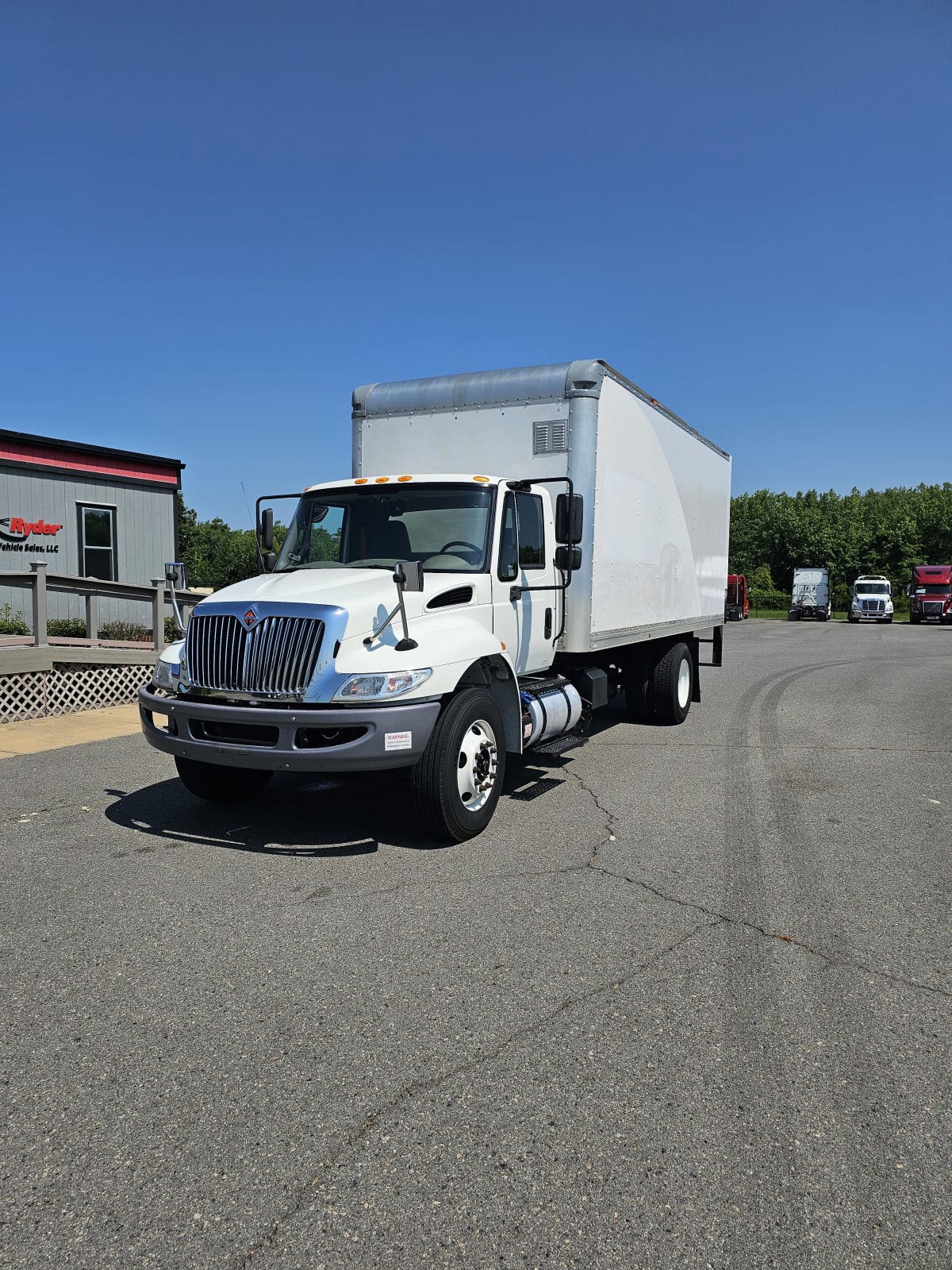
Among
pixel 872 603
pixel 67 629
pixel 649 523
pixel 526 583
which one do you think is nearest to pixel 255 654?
pixel 526 583

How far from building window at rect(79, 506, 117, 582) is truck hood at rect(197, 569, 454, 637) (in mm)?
14324

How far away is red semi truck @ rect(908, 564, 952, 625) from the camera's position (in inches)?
1773

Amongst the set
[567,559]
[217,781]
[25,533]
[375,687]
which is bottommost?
[217,781]

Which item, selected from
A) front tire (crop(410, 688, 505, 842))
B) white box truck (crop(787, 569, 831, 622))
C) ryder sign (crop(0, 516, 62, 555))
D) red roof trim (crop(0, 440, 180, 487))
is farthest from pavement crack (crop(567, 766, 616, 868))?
white box truck (crop(787, 569, 831, 622))

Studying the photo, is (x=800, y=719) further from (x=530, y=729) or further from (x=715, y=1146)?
(x=715, y=1146)

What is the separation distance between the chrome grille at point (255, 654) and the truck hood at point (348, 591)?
0.15m

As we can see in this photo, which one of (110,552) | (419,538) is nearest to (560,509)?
(419,538)

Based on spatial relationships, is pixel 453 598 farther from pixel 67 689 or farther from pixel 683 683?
pixel 67 689

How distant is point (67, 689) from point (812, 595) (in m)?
45.9

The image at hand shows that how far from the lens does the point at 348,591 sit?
229 inches

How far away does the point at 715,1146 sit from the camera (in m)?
2.79

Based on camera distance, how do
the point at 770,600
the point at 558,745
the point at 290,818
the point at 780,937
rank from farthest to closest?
the point at 770,600 → the point at 558,745 → the point at 290,818 → the point at 780,937

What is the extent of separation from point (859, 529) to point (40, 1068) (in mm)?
81328

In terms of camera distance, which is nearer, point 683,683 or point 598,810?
point 598,810
